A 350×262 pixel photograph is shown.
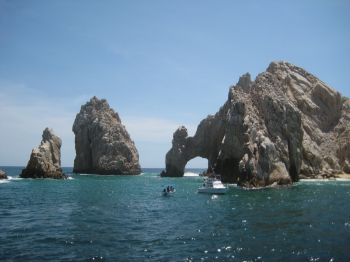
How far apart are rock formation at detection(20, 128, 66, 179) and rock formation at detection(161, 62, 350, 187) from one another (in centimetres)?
4155

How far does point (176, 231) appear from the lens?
34188 millimetres

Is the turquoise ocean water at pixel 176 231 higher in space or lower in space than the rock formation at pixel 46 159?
lower

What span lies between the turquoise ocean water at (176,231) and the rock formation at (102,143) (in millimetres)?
96490

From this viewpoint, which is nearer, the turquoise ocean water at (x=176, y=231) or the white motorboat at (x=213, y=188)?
the turquoise ocean water at (x=176, y=231)

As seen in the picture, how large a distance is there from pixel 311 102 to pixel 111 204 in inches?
3957

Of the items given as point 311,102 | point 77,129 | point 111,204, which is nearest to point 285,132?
point 311,102

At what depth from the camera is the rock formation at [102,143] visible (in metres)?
151

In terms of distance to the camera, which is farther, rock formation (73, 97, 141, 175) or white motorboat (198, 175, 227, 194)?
rock formation (73, 97, 141, 175)

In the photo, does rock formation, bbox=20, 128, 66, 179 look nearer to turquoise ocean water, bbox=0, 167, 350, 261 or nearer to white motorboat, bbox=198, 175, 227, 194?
white motorboat, bbox=198, 175, 227, 194

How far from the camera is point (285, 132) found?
95.6 metres

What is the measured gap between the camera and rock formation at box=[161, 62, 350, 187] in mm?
84312

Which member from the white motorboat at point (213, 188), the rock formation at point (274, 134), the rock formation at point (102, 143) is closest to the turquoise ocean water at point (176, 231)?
the white motorboat at point (213, 188)

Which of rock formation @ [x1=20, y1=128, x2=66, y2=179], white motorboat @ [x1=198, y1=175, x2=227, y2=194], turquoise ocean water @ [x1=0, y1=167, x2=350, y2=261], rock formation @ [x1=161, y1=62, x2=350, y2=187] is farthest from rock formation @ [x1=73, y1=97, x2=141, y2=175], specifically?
turquoise ocean water @ [x1=0, y1=167, x2=350, y2=261]

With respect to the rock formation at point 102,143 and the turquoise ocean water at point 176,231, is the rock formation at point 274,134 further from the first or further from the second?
the turquoise ocean water at point 176,231
